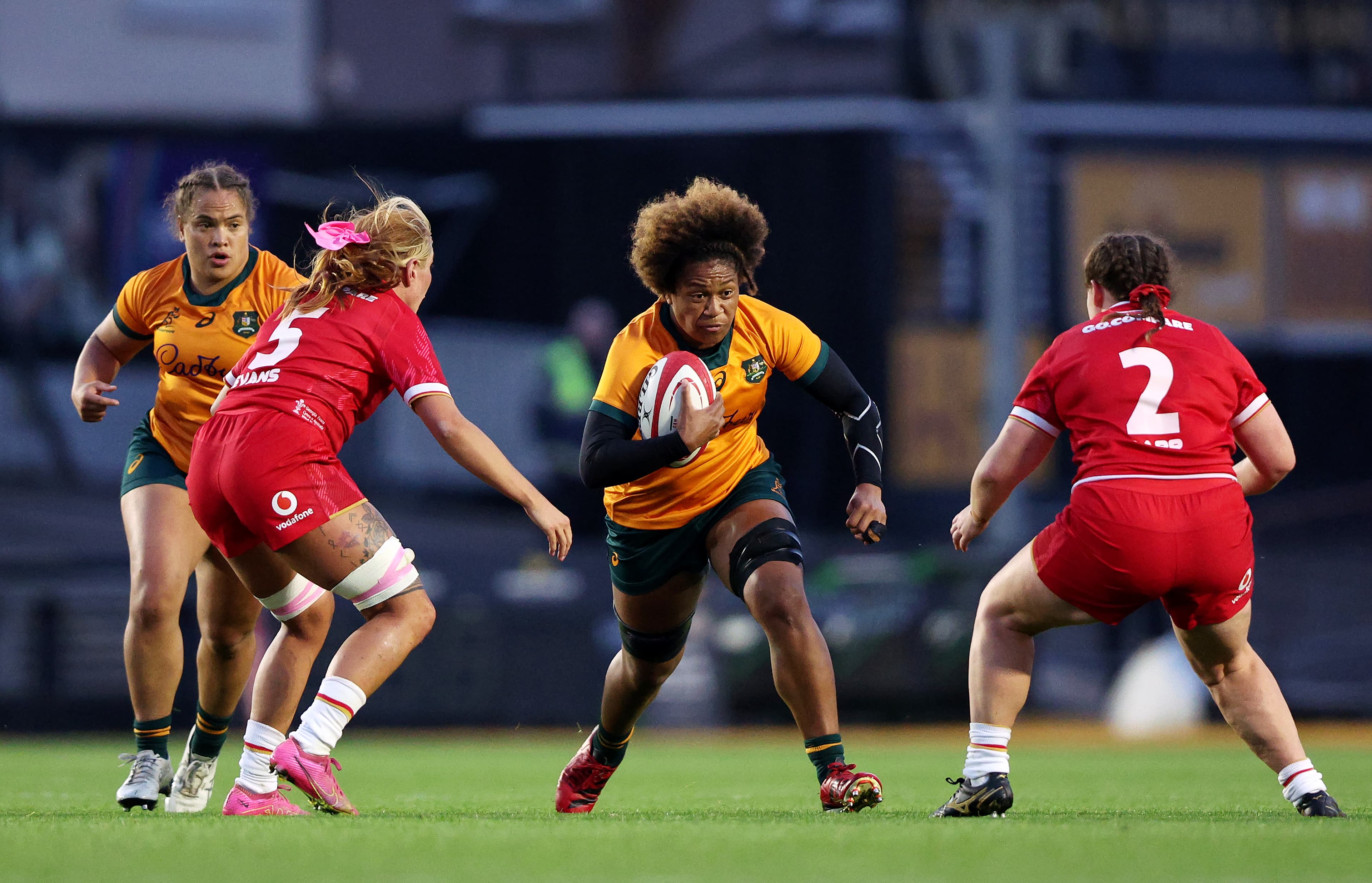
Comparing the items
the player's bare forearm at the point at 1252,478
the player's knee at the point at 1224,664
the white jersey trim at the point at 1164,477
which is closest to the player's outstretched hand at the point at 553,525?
the white jersey trim at the point at 1164,477

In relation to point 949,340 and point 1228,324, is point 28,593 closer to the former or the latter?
point 949,340

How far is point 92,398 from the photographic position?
248 inches

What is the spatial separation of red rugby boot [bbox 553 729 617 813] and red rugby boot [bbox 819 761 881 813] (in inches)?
36.8

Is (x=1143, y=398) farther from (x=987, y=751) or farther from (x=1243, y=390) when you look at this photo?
(x=987, y=751)

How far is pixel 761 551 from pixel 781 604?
21cm

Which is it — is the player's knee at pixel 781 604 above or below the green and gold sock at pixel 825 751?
above

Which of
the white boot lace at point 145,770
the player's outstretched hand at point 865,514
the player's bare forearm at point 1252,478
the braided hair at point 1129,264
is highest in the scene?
the braided hair at point 1129,264

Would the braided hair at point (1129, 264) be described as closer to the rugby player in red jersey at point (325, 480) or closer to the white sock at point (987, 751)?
the white sock at point (987, 751)

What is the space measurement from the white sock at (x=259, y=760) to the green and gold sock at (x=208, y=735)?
0.67 meters

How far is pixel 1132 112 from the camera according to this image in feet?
65.9

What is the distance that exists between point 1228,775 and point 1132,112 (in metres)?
13.0

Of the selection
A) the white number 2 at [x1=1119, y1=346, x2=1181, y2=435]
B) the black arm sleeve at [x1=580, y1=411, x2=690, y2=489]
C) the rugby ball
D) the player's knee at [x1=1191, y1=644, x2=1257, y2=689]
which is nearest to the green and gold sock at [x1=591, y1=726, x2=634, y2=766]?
the black arm sleeve at [x1=580, y1=411, x2=690, y2=489]

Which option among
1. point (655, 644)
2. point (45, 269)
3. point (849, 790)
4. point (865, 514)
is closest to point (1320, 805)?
point (849, 790)

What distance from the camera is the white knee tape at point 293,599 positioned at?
5629 millimetres
